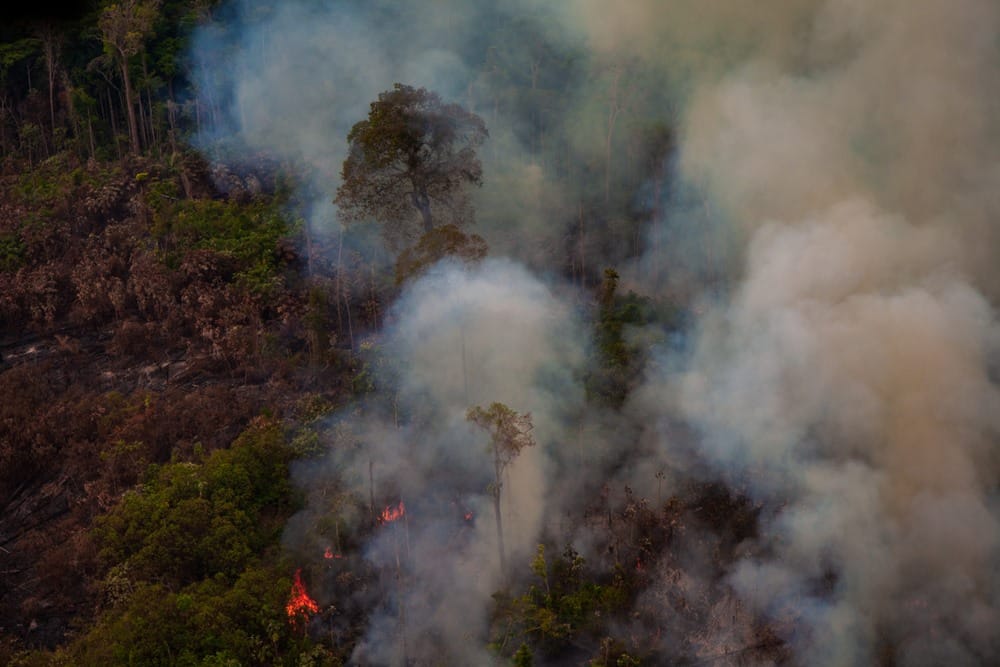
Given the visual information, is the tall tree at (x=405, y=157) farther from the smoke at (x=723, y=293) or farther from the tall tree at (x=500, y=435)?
the tall tree at (x=500, y=435)

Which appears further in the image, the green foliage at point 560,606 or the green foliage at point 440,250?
the green foliage at point 440,250

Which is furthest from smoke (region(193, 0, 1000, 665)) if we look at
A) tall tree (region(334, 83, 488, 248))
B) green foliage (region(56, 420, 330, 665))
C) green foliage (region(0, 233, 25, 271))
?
green foliage (region(0, 233, 25, 271))

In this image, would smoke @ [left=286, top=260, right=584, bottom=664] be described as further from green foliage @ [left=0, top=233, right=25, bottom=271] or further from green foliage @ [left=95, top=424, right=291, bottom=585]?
green foliage @ [left=0, top=233, right=25, bottom=271]

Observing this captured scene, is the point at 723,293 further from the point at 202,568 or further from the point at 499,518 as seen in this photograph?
the point at 202,568

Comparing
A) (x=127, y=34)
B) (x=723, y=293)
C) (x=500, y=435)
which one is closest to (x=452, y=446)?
(x=500, y=435)

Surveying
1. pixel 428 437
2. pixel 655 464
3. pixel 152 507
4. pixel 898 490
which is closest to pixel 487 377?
pixel 428 437

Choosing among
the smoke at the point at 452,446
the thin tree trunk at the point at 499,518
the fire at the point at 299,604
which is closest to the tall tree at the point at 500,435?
the thin tree trunk at the point at 499,518

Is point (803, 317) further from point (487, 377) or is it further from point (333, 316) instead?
point (333, 316)
